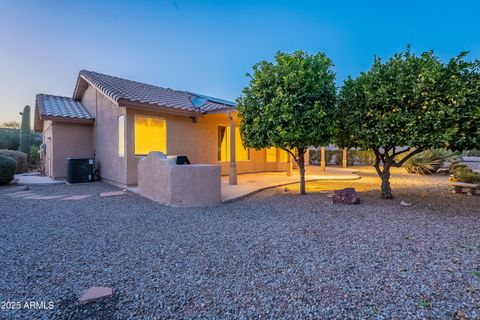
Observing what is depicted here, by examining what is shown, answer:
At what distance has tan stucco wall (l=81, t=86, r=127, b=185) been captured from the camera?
934 centimetres

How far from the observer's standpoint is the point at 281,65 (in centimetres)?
722

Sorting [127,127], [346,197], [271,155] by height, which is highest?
[127,127]

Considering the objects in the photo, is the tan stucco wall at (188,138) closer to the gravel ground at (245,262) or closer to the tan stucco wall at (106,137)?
the tan stucco wall at (106,137)

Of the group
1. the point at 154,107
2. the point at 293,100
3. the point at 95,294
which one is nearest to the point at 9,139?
the point at 154,107

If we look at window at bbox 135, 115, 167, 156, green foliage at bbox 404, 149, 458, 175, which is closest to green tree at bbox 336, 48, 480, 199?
window at bbox 135, 115, 167, 156

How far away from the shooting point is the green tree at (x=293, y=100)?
687 centimetres

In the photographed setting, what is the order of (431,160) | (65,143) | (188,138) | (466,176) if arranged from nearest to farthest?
(466,176)
(188,138)
(65,143)
(431,160)

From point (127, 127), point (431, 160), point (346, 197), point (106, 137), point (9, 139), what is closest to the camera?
point (346, 197)

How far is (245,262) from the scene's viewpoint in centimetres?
329

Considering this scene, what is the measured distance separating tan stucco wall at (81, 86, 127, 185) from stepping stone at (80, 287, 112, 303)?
6802 millimetres

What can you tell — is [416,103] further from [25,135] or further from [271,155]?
[25,135]

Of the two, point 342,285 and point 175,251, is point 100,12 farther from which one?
point 342,285

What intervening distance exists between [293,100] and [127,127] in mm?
5776

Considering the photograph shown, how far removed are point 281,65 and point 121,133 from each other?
6.31 m
